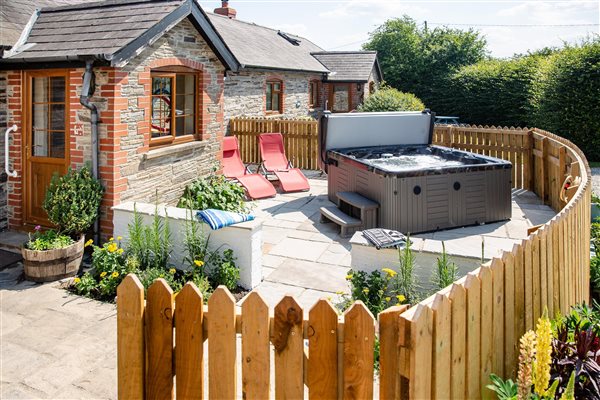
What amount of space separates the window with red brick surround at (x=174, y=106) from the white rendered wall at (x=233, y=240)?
1.98 m

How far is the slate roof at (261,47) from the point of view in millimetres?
18219

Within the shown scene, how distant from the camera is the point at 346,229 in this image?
8.58 m

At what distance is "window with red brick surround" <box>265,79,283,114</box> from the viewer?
1933 cm

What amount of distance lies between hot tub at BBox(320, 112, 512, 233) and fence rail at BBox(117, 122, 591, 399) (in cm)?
495

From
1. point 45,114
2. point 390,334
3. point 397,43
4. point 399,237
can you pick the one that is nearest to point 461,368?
point 390,334

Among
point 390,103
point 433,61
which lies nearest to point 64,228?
point 390,103

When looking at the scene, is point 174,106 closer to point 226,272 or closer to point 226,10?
point 226,272

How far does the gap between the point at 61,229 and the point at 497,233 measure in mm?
6534

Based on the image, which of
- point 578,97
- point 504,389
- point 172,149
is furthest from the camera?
point 578,97

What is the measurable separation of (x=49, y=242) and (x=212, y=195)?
10.1 feet

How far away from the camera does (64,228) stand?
6863 mm

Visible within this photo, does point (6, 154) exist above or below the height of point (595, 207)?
above

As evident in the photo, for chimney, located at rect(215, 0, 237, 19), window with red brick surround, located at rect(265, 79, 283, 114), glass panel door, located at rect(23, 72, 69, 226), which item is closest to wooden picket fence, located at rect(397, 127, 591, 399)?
glass panel door, located at rect(23, 72, 69, 226)

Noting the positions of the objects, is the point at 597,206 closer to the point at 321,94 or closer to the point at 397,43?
the point at 321,94
